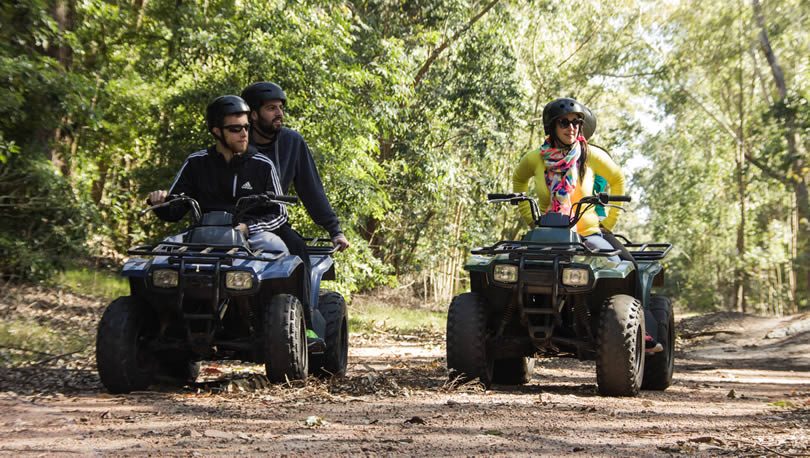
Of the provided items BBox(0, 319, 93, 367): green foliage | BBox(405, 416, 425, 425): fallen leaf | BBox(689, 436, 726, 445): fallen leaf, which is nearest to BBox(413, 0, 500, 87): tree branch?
BBox(0, 319, 93, 367): green foliage

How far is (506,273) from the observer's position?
707 cm

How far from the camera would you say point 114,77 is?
54.0 ft

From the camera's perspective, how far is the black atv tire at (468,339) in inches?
284

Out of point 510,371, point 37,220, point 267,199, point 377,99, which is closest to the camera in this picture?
point 267,199

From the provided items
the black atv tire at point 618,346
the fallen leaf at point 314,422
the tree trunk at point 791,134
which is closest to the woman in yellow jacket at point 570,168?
the black atv tire at point 618,346

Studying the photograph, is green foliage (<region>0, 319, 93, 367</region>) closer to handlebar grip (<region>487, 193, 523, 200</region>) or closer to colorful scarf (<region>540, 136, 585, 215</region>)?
handlebar grip (<region>487, 193, 523, 200</region>)

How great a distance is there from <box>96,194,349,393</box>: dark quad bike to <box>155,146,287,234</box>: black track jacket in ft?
0.65

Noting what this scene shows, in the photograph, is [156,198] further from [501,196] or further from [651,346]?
[651,346]

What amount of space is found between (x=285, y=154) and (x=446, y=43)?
51.0 feet

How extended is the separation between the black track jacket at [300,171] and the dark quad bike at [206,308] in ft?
2.40

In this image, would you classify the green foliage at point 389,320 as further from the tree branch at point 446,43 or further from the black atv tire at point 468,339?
the black atv tire at point 468,339

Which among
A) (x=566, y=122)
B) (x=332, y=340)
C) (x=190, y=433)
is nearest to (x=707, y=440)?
(x=190, y=433)

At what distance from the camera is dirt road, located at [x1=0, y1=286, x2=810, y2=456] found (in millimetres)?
4617

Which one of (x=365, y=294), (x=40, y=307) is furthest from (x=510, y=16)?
(x=40, y=307)
